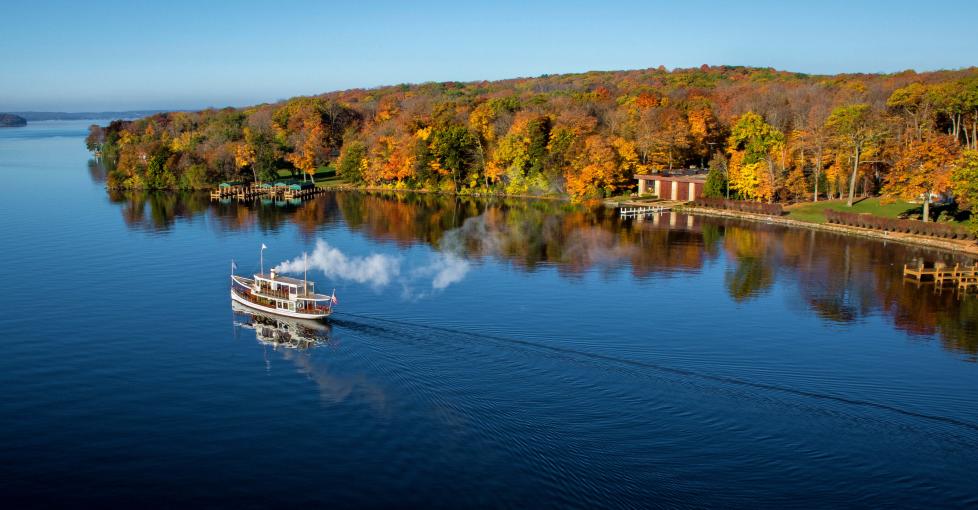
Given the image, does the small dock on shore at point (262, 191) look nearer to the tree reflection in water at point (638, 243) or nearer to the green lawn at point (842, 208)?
the tree reflection in water at point (638, 243)

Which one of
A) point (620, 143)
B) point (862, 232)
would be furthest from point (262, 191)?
point (862, 232)

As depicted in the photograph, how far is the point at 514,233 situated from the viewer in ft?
204

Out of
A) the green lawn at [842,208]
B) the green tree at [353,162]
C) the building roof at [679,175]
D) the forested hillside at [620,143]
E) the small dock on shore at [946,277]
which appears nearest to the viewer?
the small dock on shore at [946,277]

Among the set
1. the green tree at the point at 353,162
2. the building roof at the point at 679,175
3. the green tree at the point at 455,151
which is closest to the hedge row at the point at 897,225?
the building roof at the point at 679,175

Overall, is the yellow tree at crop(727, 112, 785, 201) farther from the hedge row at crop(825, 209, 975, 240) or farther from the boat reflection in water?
the boat reflection in water

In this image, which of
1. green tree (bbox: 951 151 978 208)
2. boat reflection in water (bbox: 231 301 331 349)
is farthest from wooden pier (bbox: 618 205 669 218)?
boat reflection in water (bbox: 231 301 331 349)

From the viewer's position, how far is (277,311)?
37312mm

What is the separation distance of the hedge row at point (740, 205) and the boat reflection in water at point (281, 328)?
1885 inches

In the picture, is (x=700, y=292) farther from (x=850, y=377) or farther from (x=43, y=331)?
(x=43, y=331)

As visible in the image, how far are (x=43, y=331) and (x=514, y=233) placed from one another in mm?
36260

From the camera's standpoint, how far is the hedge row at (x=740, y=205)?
68.6 metres

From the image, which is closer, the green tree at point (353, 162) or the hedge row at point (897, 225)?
the hedge row at point (897, 225)

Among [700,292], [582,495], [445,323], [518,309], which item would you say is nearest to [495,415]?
[582,495]

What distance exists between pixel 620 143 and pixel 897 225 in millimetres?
32123
